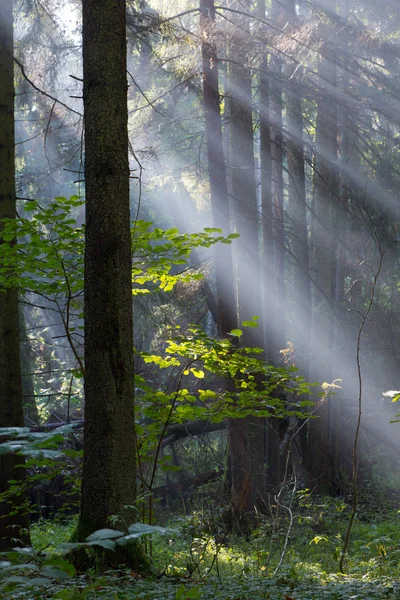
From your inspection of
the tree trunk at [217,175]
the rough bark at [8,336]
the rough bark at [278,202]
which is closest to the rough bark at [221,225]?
the tree trunk at [217,175]

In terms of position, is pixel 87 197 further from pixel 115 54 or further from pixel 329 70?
pixel 329 70

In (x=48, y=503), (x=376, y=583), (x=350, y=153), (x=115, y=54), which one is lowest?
(x=48, y=503)

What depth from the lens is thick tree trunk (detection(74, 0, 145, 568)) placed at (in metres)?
3.69

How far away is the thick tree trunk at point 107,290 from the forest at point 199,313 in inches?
0.5

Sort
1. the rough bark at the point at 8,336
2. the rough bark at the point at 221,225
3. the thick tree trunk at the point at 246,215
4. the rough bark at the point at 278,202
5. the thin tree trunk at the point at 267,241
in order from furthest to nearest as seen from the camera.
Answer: the rough bark at the point at 278,202
the thin tree trunk at the point at 267,241
the thick tree trunk at the point at 246,215
the rough bark at the point at 221,225
the rough bark at the point at 8,336

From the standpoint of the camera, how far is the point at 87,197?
400 centimetres

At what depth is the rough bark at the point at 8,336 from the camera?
19.6 feet

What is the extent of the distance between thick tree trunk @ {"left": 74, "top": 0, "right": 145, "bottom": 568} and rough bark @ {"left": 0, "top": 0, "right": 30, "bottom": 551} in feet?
7.76

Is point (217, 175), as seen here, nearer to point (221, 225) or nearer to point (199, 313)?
point (221, 225)

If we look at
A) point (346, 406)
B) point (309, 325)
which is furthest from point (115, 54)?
point (346, 406)

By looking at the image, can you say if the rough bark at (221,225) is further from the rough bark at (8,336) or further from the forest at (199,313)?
the rough bark at (8,336)

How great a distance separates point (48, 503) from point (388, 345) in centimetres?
979

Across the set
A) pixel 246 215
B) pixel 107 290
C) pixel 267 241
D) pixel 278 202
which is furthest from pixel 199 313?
pixel 107 290

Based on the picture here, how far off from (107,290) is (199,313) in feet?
35.3
